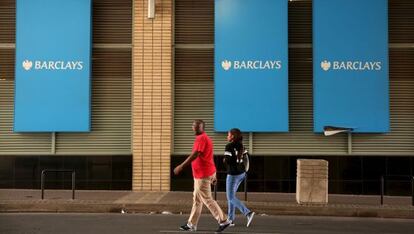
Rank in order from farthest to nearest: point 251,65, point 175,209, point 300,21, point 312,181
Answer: point 300,21 → point 251,65 → point 312,181 → point 175,209

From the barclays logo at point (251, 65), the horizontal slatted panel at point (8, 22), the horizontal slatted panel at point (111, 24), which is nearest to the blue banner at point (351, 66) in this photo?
the barclays logo at point (251, 65)

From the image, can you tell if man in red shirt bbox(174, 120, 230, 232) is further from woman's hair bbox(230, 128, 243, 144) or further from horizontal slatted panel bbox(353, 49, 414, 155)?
horizontal slatted panel bbox(353, 49, 414, 155)

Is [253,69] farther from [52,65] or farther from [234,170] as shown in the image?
[234,170]

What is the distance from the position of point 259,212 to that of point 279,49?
17.2 feet

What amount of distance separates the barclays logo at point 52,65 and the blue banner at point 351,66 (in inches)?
265

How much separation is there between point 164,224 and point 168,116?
5.78 metres

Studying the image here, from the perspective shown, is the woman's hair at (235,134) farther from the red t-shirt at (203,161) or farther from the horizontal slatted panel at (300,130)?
the horizontal slatted panel at (300,130)

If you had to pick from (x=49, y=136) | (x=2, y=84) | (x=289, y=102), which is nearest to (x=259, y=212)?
(x=289, y=102)

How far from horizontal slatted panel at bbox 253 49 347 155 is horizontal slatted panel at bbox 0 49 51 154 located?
6182mm

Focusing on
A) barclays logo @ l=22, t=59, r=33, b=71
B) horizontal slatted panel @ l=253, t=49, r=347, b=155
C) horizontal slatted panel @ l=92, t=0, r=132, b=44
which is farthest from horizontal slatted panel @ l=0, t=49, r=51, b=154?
horizontal slatted panel @ l=253, t=49, r=347, b=155

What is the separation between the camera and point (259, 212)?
13.0 meters

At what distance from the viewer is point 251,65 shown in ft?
53.5

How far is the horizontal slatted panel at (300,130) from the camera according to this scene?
16.5 metres

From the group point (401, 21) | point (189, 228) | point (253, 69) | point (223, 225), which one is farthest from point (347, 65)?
point (189, 228)
